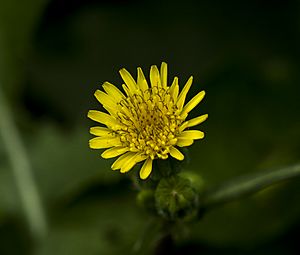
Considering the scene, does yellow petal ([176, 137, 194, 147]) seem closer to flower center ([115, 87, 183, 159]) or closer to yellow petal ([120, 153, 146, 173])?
flower center ([115, 87, 183, 159])

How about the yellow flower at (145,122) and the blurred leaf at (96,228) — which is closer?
the yellow flower at (145,122)

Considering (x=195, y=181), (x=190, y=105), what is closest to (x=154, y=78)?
(x=190, y=105)
